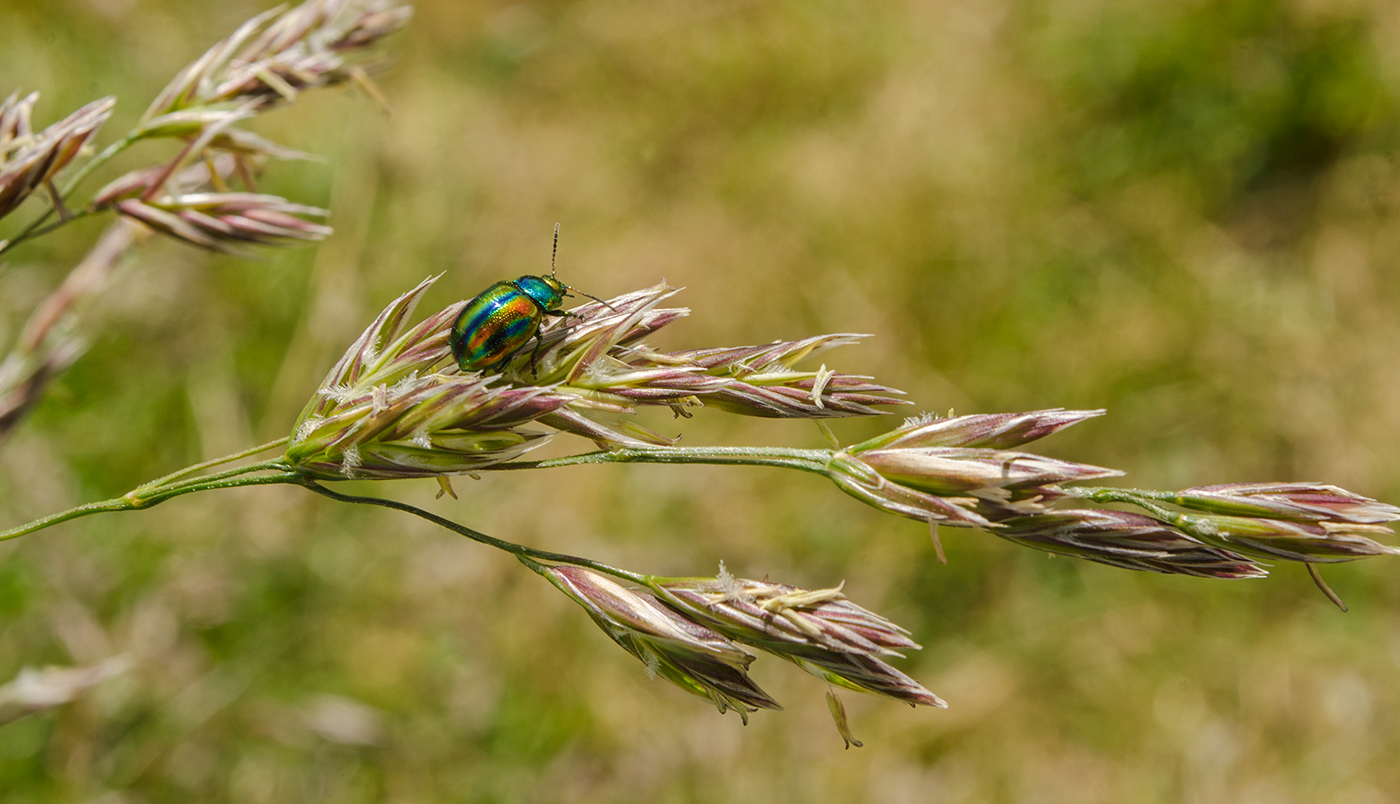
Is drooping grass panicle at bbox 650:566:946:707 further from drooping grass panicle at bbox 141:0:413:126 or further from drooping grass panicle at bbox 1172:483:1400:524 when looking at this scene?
drooping grass panicle at bbox 141:0:413:126

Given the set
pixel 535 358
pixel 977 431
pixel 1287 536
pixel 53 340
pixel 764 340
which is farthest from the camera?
pixel 764 340

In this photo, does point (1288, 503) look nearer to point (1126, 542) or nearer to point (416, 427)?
point (1126, 542)

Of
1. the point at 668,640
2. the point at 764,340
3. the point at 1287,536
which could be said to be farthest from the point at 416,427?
the point at 764,340

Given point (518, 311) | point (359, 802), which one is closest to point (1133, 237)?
point (518, 311)

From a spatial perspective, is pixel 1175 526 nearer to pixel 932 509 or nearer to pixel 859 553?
pixel 932 509

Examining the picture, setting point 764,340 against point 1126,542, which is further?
point 764,340

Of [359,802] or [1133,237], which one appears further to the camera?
[1133,237]
